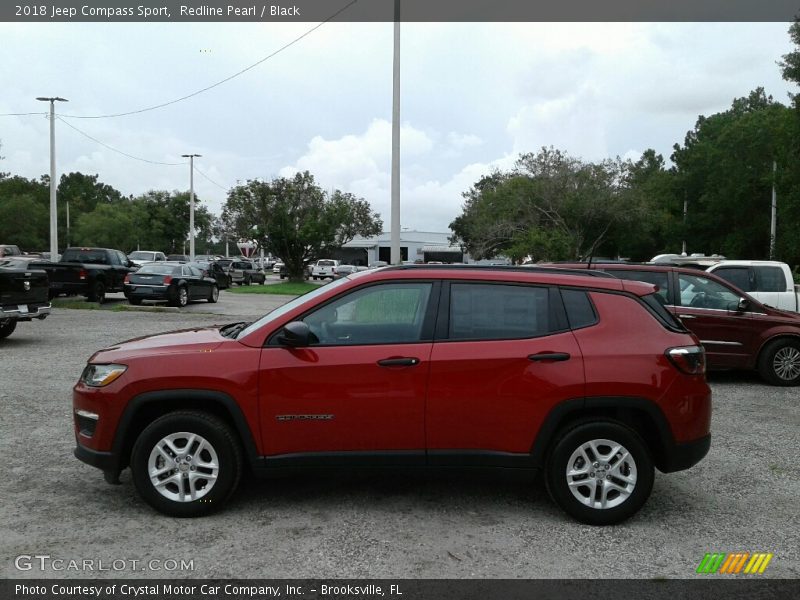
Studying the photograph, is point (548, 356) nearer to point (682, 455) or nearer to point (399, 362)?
point (399, 362)

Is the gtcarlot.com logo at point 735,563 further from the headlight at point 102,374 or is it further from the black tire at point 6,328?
the black tire at point 6,328

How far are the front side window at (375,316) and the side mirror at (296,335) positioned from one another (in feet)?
0.46

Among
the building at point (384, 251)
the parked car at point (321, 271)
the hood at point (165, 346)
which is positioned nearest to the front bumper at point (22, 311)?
A: the hood at point (165, 346)

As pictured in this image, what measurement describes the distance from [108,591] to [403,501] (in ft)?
6.91

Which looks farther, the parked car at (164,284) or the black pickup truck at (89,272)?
the parked car at (164,284)

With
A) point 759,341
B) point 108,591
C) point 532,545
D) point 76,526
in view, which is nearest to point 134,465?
point 76,526

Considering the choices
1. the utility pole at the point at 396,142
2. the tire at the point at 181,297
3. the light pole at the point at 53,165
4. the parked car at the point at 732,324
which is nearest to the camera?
the parked car at the point at 732,324

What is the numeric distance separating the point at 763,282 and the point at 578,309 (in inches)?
347

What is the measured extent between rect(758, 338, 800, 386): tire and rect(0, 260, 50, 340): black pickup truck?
12.1 meters

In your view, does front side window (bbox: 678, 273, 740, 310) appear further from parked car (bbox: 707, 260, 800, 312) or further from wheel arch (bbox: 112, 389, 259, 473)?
wheel arch (bbox: 112, 389, 259, 473)

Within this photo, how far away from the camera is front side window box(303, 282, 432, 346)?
15.6ft

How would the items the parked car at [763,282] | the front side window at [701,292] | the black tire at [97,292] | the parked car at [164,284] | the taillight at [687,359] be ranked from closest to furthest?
the taillight at [687,359], the front side window at [701,292], the parked car at [763,282], the parked car at [164,284], the black tire at [97,292]

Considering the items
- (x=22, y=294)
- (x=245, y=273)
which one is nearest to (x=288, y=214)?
(x=245, y=273)

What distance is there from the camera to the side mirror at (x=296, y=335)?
4543 millimetres
